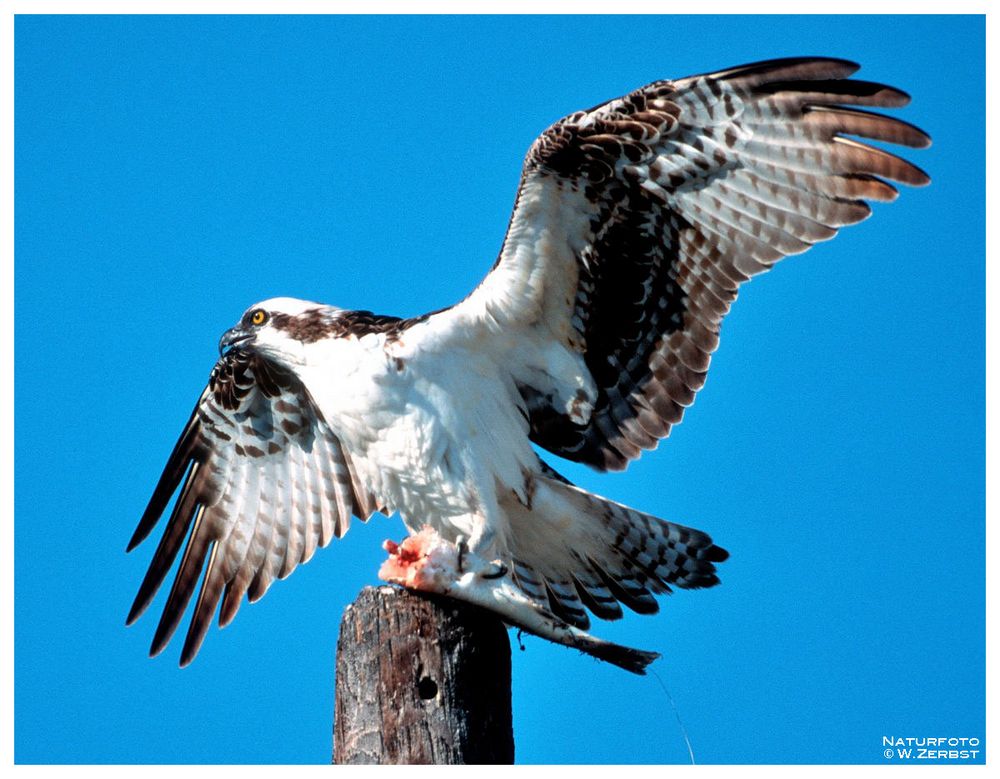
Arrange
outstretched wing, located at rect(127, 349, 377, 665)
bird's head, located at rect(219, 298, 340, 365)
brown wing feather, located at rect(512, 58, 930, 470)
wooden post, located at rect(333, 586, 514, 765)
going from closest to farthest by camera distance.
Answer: wooden post, located at rect(333, 586, 514, 765)
brown wing feather, located at rect(512, 58, 930, 470)
bird's head, located at rect(219, 298, 340, 365)
outstretched wing, located at rect(127, 349, 377, 665)

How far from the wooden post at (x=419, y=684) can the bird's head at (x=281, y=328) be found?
1627 mm

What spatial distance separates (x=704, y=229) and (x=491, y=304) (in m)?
1.06

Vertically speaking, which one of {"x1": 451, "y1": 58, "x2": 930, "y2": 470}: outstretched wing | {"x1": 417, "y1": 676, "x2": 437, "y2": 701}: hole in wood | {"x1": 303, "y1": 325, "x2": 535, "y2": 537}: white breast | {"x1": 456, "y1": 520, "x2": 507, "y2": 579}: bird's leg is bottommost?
{"x1": 417, "y1": 676, "x2": 437, "y2": 701}: hole in wood

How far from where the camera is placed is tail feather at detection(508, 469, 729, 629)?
6875mm

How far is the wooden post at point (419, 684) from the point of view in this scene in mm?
5266

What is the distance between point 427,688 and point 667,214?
97.8 inches

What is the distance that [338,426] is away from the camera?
21.8 ft

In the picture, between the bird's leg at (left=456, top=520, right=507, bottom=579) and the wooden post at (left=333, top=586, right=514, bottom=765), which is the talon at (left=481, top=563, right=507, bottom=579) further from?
the wooden post at (left=333, top=586, right=514, bottom=765)

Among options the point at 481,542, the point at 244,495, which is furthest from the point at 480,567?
the point at 244,495

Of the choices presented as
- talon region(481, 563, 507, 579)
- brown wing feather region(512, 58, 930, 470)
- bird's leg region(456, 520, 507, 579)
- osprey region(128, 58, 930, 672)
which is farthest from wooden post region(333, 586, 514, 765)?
brown wing feather region(512, 58, 930, 470)

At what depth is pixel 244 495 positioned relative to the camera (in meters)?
7.69

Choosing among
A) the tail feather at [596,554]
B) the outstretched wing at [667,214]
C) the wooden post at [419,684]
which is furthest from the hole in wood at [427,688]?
the outstretched wing at [667,214]

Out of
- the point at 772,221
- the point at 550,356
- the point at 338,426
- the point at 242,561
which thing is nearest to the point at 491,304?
the point at 550,356

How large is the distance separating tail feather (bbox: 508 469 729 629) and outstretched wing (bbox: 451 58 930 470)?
0.96ft
